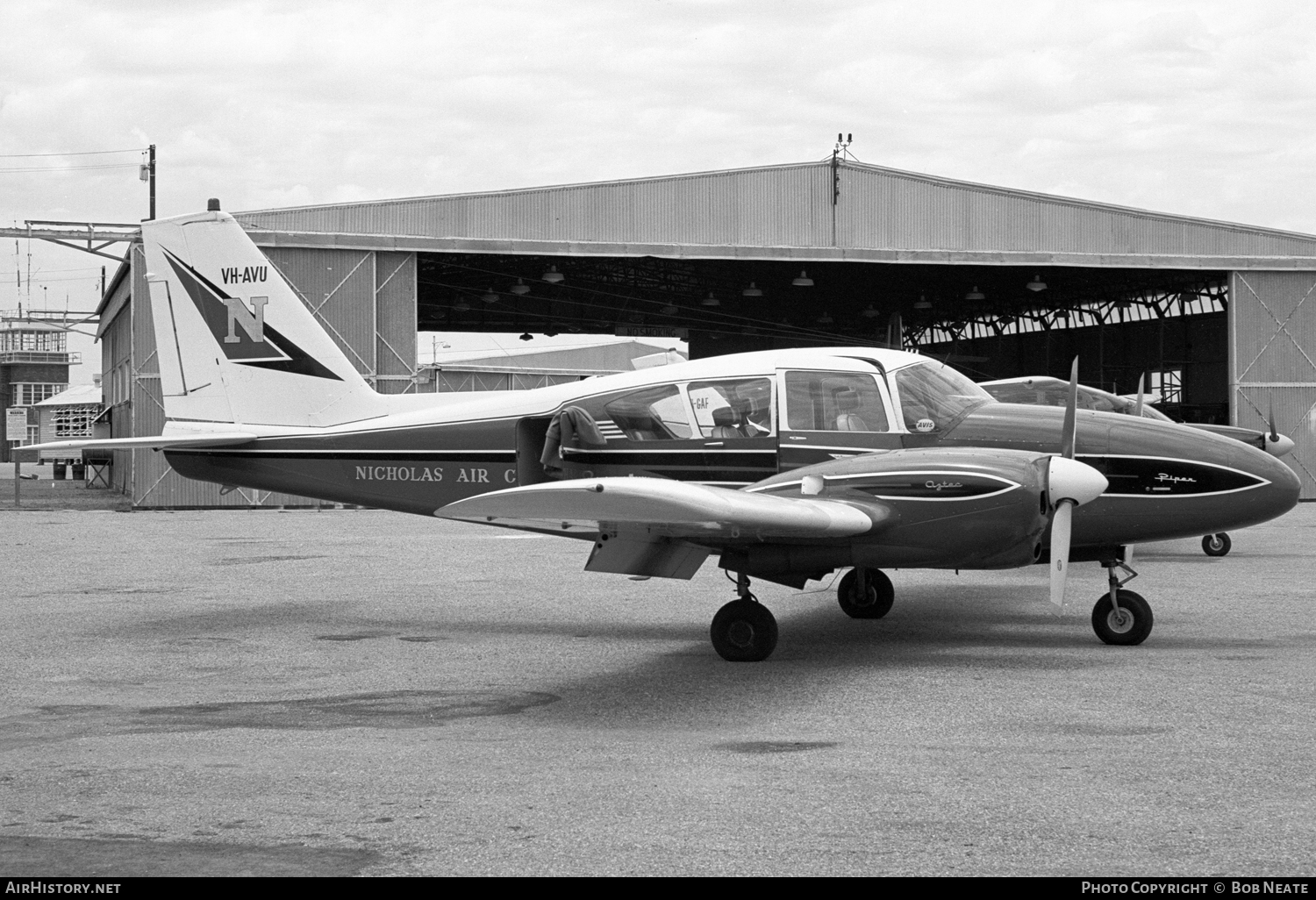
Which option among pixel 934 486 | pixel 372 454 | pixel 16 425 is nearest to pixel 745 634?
pixel 934 486

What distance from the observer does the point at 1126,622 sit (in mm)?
9633

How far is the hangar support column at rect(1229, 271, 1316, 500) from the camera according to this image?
34.4 m

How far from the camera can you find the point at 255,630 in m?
11.1

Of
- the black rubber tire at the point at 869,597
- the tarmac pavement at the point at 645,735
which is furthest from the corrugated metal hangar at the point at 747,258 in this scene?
the black rubber tire at the point at 869,597

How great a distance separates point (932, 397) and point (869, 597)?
1.86m

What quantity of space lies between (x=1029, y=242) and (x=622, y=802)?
1290 inches

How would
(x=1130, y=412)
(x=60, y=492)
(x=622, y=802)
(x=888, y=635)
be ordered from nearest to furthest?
(x=622, y=802), (x=888, y=635), (x=1130, y=412), (x=60, y=492)

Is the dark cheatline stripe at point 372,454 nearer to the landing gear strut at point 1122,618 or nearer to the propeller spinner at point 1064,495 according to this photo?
the propeller spinner at point 1064,495

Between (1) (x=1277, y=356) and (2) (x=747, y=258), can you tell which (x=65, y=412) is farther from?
(1) (x=1277, y=356)

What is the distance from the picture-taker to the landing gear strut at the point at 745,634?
29.7 feet

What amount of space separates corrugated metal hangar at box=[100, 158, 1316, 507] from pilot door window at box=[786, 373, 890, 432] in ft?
72.3

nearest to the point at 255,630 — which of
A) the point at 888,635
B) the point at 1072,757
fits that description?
the point at 888,635

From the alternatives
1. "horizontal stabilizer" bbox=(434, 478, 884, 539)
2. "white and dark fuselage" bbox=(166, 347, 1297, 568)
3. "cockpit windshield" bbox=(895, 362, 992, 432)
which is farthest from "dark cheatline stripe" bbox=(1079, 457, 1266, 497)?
"horizontal stabilizer" bbox=(434, 478, 884, 539)

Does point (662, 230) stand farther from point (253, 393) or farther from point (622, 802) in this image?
point (622, 802)
